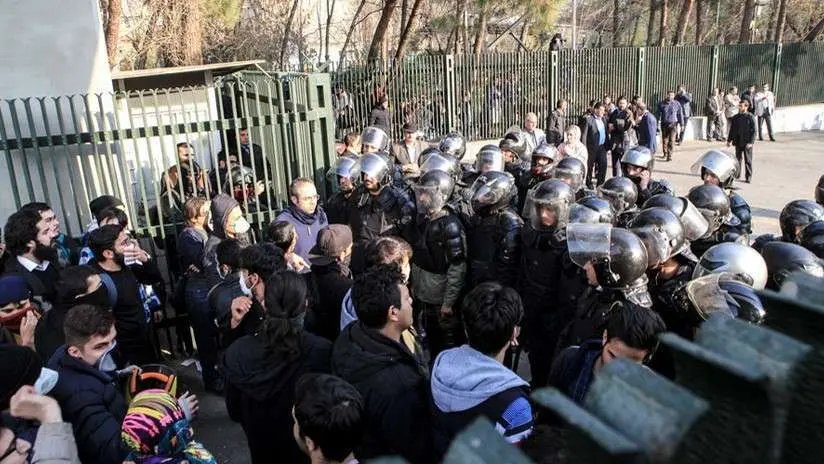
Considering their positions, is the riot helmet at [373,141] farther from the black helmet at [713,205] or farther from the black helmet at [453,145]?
the black helmet at [713,205]

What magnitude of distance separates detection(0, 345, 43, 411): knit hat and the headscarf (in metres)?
0.37

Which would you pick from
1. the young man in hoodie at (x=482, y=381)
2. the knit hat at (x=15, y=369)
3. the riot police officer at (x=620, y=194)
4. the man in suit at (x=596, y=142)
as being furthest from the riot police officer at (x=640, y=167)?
the man in suit at (x=596, y=142)

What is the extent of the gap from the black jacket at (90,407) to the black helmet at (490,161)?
16.1ft

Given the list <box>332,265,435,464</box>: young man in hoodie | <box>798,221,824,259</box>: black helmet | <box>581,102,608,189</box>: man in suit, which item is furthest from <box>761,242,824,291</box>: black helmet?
<box>581,102,608,189</box>: man in suit

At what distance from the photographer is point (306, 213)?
5.62 metres

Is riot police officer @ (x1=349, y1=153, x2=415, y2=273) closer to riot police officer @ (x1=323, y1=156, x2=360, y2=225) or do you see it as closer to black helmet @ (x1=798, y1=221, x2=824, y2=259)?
riot police officer @ (x1=323, y1=156, x2=360, y2=225)

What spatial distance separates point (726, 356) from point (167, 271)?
6.17 metres

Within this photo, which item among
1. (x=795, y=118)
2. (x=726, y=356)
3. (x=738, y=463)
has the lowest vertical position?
(x=795, y=118)

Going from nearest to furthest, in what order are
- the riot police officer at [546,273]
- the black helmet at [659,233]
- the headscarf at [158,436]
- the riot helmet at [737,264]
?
1. the headscarf at [158,436]
2. the riot helmet at [737,264]
3. the black helmet at [659,233]
4. the riot police officer at [546,273]

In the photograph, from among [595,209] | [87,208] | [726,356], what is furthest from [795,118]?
[726,356]

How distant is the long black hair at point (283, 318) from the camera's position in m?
2.87

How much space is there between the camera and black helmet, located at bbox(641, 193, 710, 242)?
477 cm

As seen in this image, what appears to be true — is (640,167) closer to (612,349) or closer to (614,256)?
(614,256)

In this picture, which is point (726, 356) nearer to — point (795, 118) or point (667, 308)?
point (667, 308)
